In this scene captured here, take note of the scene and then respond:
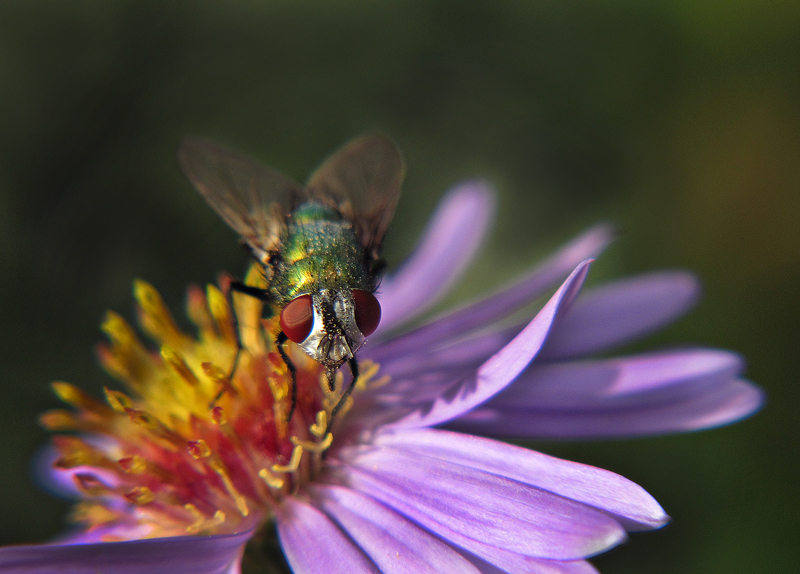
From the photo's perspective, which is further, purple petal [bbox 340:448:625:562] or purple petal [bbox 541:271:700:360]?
purple petal [bbox 541:271:700:360]

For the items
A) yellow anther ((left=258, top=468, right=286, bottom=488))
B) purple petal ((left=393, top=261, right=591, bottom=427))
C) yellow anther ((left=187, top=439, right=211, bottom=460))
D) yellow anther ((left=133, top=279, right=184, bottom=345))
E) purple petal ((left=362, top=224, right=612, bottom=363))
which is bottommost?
purple petal ((left=393, top=261, right=591, bottom=427))

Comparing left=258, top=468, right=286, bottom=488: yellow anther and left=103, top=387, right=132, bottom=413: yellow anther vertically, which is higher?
left=103, top=387, right=132, bottom=413: yellow anther

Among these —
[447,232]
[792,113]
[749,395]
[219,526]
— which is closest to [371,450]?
[219,526]

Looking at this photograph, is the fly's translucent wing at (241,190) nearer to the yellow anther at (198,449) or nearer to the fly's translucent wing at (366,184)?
the fly's translucent wing at (366,184)

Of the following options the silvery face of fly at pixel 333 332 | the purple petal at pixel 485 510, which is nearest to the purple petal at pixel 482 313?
the purple petal at pixel 485 510

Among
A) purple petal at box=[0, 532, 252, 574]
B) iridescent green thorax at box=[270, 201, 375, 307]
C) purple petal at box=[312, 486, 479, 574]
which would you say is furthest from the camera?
iridescent green thorax at box=[270, 201, 375, 307]

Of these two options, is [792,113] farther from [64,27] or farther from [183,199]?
[64,27]

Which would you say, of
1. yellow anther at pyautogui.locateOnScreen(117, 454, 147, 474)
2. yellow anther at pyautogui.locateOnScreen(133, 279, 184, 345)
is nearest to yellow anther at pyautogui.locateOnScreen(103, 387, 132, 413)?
yellow anther at pyautogui.locateOnScreen(117, 454, 147, 474)

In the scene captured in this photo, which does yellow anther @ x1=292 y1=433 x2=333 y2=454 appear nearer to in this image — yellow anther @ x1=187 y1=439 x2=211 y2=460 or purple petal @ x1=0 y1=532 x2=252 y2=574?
yellow anther @ x1=187 y1=439 x2=211 y2=460
